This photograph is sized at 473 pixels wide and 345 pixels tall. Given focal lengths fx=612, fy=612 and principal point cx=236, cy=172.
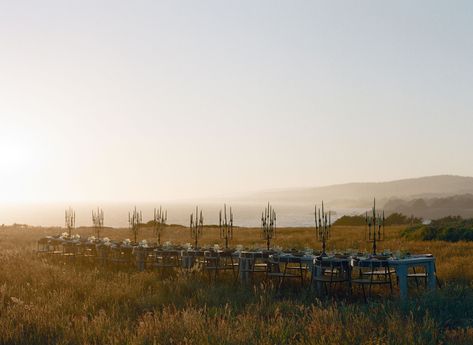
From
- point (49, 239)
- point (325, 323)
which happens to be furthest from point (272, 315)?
point (49, 239)

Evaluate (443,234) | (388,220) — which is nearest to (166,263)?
(443,234)

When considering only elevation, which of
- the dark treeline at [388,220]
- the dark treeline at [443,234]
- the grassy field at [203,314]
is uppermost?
the dark treeline at [388,220]

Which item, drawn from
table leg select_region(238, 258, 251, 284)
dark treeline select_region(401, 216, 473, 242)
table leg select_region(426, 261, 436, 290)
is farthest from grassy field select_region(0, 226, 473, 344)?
dark treeline select_region(401, 216, 473, 242)

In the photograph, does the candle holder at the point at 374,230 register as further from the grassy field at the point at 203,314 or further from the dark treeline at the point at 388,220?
the dark treeline at the point at 388,220

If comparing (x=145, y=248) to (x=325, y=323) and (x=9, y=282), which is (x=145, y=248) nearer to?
(x=9, y=282)

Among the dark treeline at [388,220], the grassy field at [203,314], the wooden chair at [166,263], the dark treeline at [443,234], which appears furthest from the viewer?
the dark treeline at [388,220]

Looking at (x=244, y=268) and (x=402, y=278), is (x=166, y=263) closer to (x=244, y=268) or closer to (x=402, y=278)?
(x=244, y=268)

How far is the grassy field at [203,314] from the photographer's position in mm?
6031

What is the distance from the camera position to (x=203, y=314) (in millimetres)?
8164

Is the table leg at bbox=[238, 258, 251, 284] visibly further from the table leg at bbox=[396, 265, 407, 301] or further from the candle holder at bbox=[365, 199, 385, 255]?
the table leg at bbox=[396, 265, 407, 301]

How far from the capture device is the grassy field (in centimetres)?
603

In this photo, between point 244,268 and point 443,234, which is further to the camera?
point 443,234

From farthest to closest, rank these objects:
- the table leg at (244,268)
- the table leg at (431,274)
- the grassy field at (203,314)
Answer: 1. the table leg at (244,268)
2. the table leg at (431,274)
3. the grassy field at (203,314)

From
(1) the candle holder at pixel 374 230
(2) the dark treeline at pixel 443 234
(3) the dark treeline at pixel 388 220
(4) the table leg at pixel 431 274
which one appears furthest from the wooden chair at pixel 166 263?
(3) the dark treeline at pixel 388 220
